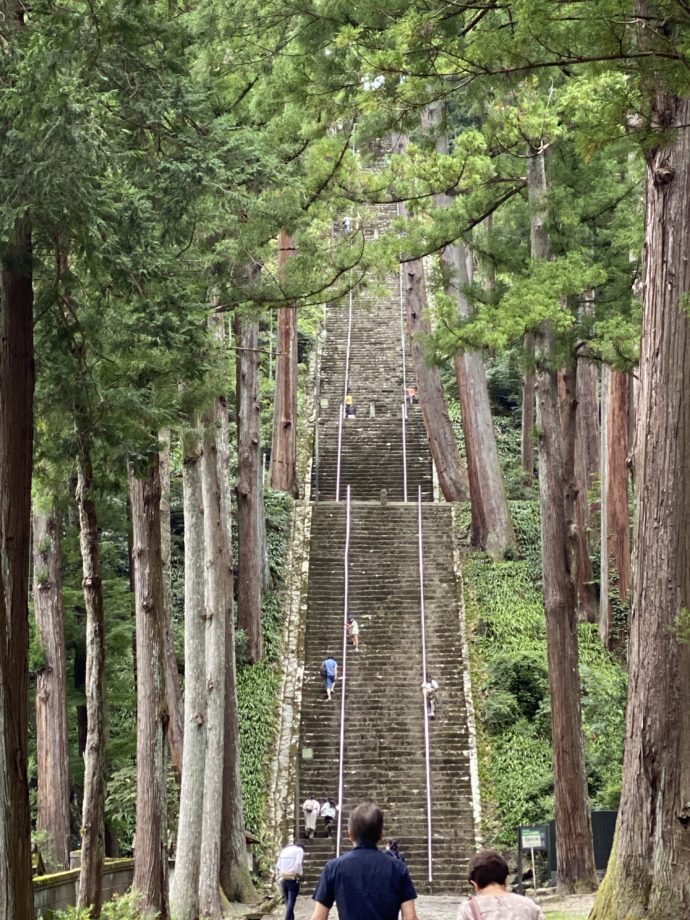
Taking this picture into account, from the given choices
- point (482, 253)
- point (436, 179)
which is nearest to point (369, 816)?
point (436, 179)

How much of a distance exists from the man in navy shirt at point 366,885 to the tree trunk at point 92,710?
6.82 m

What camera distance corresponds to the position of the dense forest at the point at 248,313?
8.55 meters

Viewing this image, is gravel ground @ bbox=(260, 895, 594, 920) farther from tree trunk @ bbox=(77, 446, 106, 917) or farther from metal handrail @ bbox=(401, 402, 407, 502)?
metal handrail @ bbox=(401, 402, 407, 502)

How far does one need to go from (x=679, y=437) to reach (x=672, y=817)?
2468 millimetres

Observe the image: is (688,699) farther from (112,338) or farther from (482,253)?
(482,253)

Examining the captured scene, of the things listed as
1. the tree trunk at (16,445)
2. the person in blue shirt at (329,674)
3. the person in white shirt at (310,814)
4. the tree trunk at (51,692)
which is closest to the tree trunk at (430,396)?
the person in blue shirt at (329,674)

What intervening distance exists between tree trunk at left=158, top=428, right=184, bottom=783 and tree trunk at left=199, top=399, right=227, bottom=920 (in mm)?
696

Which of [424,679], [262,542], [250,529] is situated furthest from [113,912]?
[262,542]

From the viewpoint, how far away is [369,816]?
17.1 ft

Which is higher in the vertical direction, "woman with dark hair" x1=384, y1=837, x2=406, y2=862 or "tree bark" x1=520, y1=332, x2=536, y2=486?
"tree bark" x1=520, y1=332, x2=536, y2=486

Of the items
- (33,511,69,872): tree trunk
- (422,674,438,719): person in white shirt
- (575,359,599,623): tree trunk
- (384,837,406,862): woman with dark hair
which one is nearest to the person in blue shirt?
(422,674,438,719): person in white shirt

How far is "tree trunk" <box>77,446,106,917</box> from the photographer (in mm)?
11727

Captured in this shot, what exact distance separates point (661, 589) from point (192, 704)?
8567 mm

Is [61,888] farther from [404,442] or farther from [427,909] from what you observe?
[404,442]
